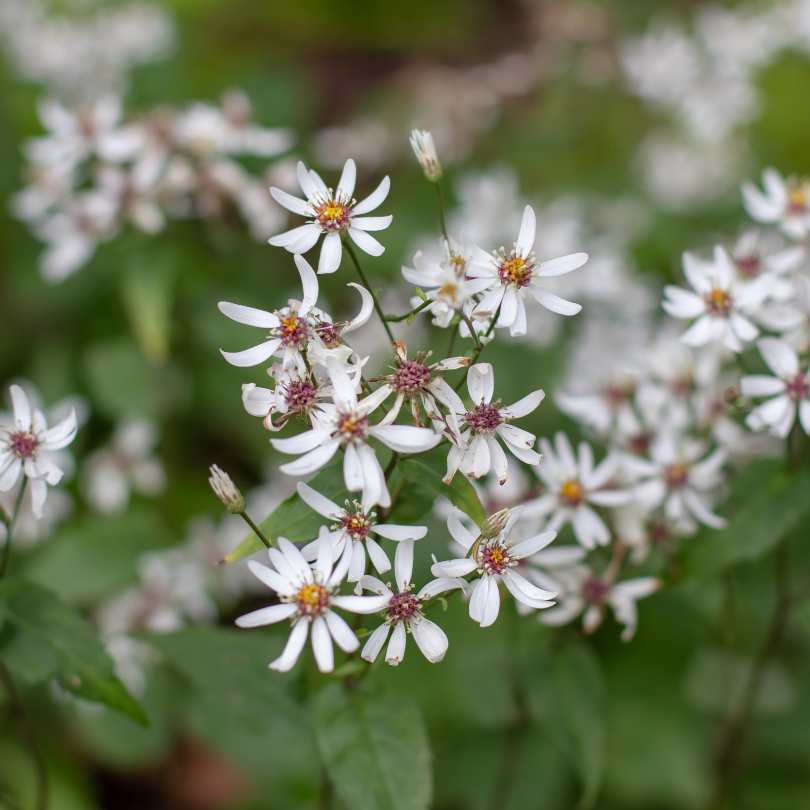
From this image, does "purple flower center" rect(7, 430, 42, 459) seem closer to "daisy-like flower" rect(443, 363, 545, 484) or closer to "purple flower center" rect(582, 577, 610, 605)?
"daisy-like flower" rect(443, 363, 545, 484)

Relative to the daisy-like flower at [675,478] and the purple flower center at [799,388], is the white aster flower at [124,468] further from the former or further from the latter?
the purple flower center at [799,388]

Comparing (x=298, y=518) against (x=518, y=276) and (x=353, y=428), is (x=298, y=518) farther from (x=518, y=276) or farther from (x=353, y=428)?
(x=518, y=276)

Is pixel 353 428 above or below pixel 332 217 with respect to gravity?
below

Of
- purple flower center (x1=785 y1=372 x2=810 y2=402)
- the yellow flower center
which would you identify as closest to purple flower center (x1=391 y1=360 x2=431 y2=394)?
the yellow flower center

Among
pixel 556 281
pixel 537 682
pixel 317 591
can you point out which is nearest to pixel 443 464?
pixel 317 591

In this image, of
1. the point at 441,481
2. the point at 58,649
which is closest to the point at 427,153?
the point at 441,481

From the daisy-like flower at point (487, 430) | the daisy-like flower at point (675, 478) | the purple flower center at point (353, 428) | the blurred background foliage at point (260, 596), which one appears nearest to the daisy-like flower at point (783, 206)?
the daisy-like flower at point (675, 478)
